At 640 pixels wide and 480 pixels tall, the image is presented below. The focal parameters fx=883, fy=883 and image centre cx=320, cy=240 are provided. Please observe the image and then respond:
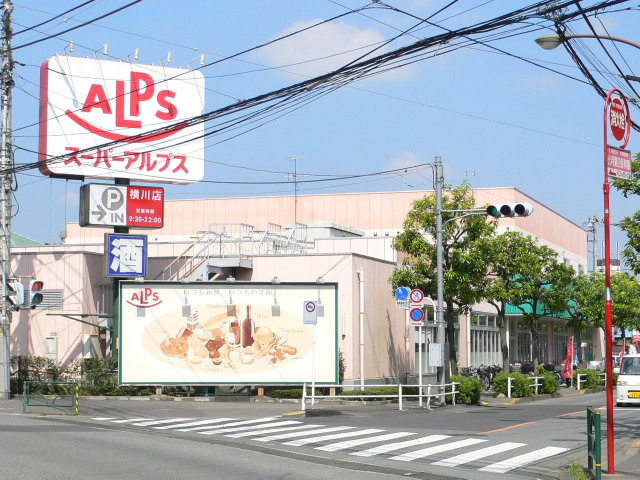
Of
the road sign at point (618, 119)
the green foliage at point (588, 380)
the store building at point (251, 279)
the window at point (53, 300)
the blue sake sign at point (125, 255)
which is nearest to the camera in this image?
the road sign at point (618, 119)

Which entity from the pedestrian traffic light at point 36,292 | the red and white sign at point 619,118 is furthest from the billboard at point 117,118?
the red and white sign at point 619,118

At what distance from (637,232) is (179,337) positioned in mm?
15795

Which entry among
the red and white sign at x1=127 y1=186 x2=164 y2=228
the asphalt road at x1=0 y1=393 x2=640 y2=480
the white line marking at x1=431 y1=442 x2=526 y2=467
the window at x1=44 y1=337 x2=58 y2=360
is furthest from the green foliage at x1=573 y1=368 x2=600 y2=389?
the white line marking at x1=431 y1=442 x2=526 y2=467

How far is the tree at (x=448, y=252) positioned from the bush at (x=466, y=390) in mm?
4255

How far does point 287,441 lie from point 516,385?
18.5m

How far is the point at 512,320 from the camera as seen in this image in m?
60.1

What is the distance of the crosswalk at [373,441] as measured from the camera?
16.4 meters

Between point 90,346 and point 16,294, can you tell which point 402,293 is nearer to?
point 16,294

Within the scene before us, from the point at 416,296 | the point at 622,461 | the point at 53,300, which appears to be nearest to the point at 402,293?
the point at 416,296

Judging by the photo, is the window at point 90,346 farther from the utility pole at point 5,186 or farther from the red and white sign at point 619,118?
the red and white sign at point 619,118

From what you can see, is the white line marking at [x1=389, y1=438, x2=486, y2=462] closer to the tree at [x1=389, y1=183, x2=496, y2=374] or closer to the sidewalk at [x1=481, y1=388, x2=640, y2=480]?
the sidewalk at [x1=481, y1=388, x2=640, y2=480]

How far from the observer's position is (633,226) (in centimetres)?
2405

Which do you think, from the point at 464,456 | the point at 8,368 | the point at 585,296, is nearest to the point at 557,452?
the point at 464,456

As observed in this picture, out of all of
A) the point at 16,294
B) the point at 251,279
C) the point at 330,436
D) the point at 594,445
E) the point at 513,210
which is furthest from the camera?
the point at 251,279
